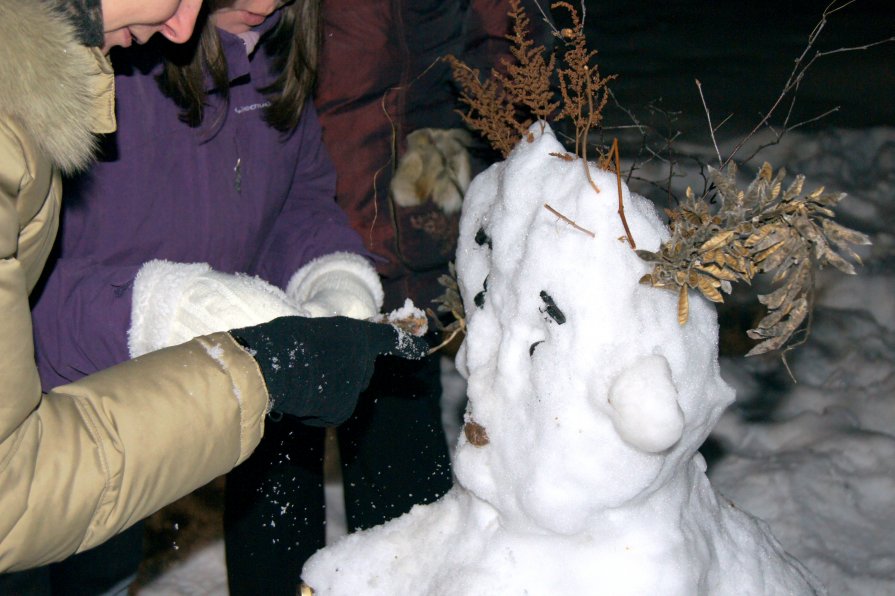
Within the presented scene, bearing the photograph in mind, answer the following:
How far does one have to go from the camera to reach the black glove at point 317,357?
126 cm

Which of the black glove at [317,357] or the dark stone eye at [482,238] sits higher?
the dark stone eye at [482,238]

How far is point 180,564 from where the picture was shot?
251 cm

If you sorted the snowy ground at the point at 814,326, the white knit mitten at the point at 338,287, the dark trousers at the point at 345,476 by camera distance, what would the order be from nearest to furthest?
1. the white knit mitten at the point at 338,287
2. the dark trousers at the point at 345,476
3. the snowy ground at the point at 814,326

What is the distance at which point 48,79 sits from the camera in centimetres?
95

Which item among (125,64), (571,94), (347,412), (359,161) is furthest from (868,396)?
(125,64)

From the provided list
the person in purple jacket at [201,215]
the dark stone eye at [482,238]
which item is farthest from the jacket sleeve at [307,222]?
the dark stone eye at [482,238]

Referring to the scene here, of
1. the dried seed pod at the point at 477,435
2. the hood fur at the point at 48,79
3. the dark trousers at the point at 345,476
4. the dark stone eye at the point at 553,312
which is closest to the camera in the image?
the hood fur at the point at 48,79

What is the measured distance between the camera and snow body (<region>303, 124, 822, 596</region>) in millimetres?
1162

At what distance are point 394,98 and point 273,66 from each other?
1.14ft

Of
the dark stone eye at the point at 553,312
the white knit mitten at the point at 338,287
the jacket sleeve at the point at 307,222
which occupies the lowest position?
the white knit mitten at the point at 338,287

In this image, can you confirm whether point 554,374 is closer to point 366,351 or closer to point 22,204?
point 366,351

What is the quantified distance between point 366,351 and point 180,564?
4.89ft

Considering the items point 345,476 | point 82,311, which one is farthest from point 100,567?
point 82,311

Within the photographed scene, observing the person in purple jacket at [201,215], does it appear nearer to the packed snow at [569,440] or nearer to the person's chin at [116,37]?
the person's chin at [116,37]
